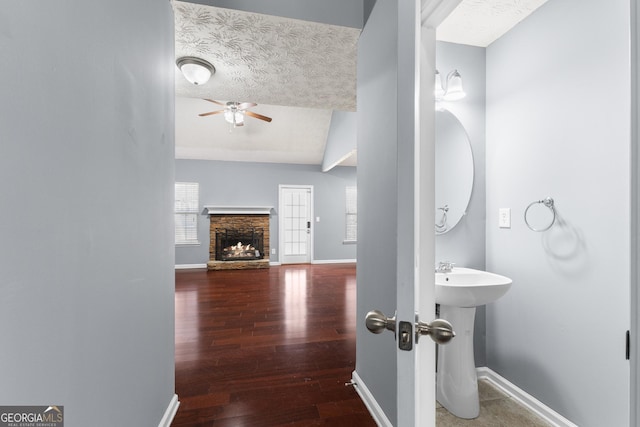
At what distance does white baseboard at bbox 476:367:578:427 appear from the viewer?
5.15ft

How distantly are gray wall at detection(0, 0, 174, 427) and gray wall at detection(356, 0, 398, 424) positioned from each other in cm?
118

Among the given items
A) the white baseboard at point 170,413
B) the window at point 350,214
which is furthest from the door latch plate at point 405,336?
the window at point 350,214

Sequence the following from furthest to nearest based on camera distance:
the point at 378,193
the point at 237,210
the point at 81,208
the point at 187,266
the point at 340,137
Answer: the point at 237,210, the point at 187,266, the point at 340,137, the point at 378,193, the point at 81,208

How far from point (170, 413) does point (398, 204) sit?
180 cm

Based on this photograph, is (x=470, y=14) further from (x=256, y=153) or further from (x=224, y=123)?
(x=256, y=153)

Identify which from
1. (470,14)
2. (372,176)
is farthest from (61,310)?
(470,14)

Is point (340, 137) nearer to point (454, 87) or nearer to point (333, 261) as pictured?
point (333, 261)

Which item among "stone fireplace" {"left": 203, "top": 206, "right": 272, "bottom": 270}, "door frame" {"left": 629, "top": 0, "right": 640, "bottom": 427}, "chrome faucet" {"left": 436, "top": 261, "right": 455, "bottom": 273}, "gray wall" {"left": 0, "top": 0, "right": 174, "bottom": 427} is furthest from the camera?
"stone fireplace" {"left": 203, "top": 206, "right": 272, "bottom": 270}

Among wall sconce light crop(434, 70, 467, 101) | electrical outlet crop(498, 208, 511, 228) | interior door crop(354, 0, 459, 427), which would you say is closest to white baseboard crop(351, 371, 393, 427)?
interior door crop(354, 0, 459, 427)

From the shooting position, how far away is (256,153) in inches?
257

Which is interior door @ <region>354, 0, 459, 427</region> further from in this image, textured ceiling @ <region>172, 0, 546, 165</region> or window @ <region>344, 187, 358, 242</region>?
window @ <region>344, 187, 358, 242</region>

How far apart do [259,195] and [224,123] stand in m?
1.88

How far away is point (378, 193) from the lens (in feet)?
5.36

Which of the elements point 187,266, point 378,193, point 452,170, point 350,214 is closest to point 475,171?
point 452,170
